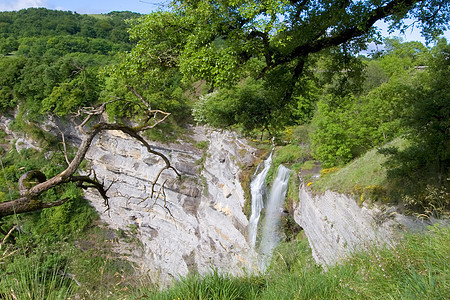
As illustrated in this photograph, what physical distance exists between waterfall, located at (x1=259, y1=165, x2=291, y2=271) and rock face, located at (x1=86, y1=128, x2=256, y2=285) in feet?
3.44

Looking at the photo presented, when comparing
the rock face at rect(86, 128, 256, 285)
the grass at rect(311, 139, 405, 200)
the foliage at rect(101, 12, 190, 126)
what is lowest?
the rock face at rect(86, 128, 256, 285)

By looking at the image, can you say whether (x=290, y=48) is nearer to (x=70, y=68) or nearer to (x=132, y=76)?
(x=132, y=76)

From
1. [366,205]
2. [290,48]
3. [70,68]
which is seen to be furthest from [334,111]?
[70,68]

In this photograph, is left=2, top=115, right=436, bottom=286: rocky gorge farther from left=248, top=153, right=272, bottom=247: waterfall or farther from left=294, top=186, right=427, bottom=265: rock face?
left=248, top=153, right=272, bottom=247: waterfall

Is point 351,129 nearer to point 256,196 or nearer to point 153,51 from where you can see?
point 256,196

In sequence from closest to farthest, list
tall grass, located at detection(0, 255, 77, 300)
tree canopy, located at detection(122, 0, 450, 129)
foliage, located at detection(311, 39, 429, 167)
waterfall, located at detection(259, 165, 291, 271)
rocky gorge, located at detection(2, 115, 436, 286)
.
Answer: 1. tall grass, located at detection(0, 255, 77, 300)
2. tree canopy, located at detection(122, 0, 450, 129)
3. rocky gorge, located at detection(2, 115, 436, 286)
4. foliage, located at detection(311, 39, 429, 167)
5. waterfall, located at detection(259, 165, 291, 271)

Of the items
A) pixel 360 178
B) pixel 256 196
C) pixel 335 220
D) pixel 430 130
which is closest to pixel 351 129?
pixel 360 178

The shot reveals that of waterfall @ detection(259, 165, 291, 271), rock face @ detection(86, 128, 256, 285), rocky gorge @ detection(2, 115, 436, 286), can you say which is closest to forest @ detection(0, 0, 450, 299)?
waterfall @ detection(259, 165, 291, 271)

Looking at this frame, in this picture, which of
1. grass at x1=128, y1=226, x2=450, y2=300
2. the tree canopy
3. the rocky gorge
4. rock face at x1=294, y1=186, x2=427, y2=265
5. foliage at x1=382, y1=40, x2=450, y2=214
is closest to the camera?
grass at x1=128, y1=226, x2=450, y2=300

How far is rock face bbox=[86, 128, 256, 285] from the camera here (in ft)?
60.3

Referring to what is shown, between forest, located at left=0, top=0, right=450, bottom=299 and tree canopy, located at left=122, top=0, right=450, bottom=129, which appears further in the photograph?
tree canopy, located at left=122, top=0, right=450, bottom=129

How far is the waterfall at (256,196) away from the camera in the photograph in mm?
16094

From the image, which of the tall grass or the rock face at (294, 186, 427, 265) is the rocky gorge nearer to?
the rock face at (294, 186, 427, 265)

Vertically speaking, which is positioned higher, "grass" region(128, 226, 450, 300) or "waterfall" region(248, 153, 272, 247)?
"grass" region(128, 226, 450, 300)
